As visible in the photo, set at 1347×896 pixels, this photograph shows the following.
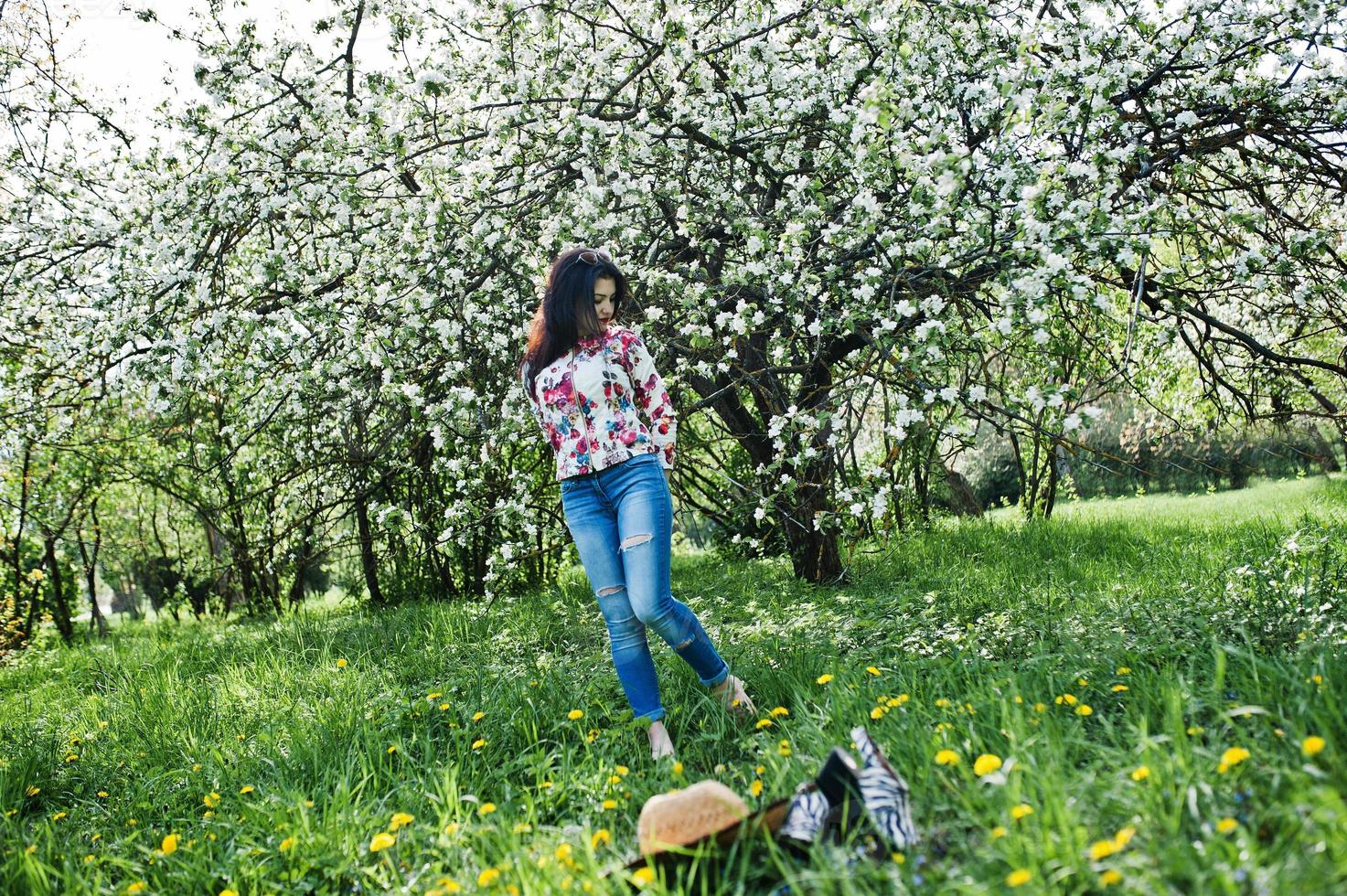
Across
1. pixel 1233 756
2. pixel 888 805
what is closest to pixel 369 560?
pixel 888 805

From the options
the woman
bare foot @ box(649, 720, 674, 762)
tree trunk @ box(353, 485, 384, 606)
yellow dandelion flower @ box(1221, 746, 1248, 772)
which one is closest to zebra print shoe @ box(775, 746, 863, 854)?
yellow dandelion flower @ box(1221, 746, 1248, 772)

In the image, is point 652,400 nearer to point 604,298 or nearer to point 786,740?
point 604,298

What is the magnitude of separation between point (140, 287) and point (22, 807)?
2.58 m

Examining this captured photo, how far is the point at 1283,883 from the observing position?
1428mm

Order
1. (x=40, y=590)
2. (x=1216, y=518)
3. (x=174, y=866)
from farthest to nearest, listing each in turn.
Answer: (x=40, y=590) → (x=1216, y=518) → (x=174, y=866)

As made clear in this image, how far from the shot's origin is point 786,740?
2.71 m

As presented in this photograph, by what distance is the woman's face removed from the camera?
3.12 meters

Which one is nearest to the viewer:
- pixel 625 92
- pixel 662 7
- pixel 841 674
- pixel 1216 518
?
pixel 841 674

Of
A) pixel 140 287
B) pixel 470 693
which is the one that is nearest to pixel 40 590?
pixel 140 287

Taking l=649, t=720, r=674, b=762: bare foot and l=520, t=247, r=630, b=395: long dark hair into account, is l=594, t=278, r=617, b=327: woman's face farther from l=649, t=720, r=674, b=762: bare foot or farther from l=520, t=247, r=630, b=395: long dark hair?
l=649, t=720, r=674, b=762: bare foot

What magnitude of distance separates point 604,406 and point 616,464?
0.21 m

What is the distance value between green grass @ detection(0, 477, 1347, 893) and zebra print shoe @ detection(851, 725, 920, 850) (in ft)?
0.19

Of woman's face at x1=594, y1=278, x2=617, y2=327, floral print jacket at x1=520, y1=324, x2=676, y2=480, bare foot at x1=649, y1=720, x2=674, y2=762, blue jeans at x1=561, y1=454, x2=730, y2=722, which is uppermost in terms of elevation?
woman's face at x1=594, y1=278, x2=617, y2=327

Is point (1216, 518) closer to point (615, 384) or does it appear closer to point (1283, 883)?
point (615, 384)
